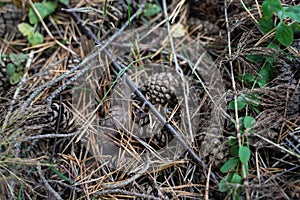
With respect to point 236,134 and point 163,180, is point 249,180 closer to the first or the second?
point 236,134

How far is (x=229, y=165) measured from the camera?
4.03ft

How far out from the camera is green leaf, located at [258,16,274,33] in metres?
1.37

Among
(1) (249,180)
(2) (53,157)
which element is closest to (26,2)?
(2) (53,157)

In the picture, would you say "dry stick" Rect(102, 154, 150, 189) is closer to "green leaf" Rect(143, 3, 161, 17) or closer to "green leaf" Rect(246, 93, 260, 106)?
"green leaf" Rect(246, 93, 260, 106)

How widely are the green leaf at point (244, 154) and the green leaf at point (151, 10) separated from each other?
33.0 inches

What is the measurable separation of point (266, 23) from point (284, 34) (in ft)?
0.34

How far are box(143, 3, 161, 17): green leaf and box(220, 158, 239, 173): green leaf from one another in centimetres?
84

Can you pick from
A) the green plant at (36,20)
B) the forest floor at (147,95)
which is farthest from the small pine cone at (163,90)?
the green plant at (36,20)

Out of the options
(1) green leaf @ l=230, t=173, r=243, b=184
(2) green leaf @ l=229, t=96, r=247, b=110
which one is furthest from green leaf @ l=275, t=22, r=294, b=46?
(1) green leaf @ l=230, t=173, r=243, b=184

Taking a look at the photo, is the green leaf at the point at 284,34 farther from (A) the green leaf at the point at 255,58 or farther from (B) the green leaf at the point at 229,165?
(B) the green leaf at the point at 229,165

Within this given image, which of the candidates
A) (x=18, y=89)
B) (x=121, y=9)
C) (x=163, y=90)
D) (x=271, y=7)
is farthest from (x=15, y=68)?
(x=271, y=7)

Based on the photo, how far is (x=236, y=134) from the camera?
4.13 feet

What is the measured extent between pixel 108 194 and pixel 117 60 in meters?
0.60

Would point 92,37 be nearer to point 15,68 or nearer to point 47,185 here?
point 15,68
